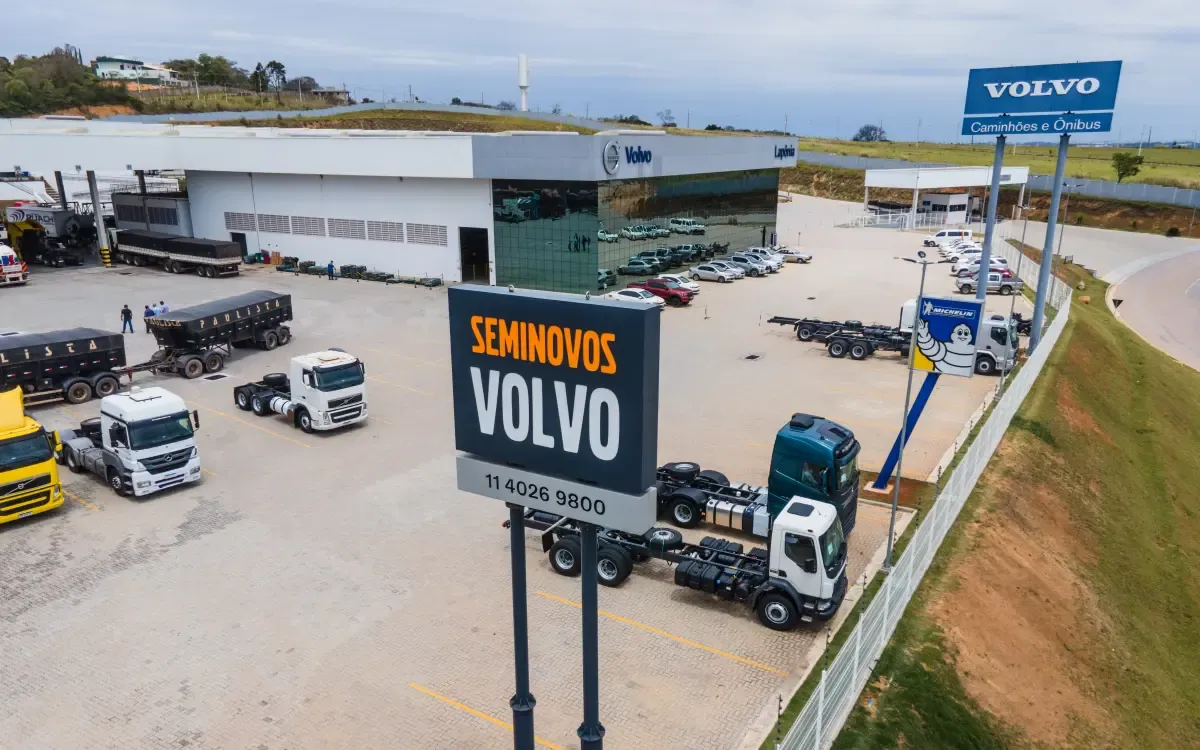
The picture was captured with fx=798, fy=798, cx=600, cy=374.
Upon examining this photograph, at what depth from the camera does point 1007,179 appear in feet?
267

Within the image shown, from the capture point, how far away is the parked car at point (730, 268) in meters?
52.8

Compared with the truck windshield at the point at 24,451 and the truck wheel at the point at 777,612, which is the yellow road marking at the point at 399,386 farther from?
the truck wheel at the point at 777,612

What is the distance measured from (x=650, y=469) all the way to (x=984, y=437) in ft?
51.8

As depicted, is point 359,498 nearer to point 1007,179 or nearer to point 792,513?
point 792,513

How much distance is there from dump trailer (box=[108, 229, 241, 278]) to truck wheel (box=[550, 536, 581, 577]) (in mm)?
41958

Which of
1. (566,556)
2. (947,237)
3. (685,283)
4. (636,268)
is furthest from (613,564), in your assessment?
(947,237)

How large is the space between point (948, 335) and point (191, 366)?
2634cm

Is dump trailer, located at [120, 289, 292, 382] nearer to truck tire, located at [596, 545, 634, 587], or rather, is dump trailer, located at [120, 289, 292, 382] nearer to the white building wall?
the white building wall

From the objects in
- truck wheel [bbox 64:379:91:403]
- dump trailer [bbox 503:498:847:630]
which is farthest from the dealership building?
dump trailer [bbox 503:498:847:630]

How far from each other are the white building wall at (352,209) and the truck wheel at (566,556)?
115ft

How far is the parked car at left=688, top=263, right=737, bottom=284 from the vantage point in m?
52.3

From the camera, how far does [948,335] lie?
18.4 metres

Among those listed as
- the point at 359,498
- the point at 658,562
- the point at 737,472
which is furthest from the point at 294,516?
the point at 737,472

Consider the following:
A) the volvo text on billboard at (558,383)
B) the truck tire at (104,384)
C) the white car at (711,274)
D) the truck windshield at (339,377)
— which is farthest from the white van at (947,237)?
the volvo text on billboard at (558,383)
